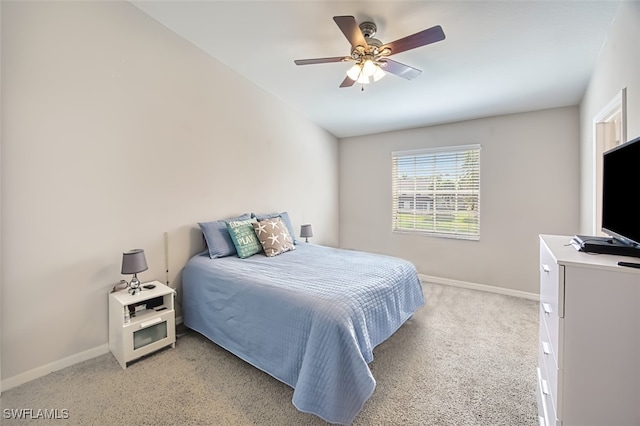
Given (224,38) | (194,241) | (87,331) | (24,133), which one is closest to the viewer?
(24,133)

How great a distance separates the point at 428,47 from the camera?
237 cm

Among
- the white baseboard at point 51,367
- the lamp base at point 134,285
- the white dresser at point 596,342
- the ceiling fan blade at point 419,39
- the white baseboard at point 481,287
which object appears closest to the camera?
the white dresser at point 596,342

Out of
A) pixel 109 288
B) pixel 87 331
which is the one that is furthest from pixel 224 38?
pixel 87 331

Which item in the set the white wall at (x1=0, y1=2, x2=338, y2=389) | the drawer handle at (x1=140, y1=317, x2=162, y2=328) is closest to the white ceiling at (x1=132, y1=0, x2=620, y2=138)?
the white wall at (x1=0, y1=2, x2=338, y2=389)

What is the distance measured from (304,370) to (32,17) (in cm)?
307

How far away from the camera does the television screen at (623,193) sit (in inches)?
43.5

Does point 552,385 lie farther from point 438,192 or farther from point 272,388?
point 438,192

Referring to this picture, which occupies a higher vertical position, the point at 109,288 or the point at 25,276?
the point at 25,276

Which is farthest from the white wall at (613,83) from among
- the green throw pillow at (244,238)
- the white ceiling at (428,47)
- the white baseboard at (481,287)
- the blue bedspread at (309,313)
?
the green throw pillow at (244,238)

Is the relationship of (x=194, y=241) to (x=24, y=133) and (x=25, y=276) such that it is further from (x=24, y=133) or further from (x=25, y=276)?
(x=24, y=133)

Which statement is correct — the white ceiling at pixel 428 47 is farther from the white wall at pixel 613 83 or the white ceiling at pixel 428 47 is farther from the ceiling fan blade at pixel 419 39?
the ceiling fan blade at pixel 419 39

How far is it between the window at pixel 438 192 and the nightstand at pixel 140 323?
11.2 ft

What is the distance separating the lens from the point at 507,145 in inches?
139

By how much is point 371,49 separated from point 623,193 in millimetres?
1687
